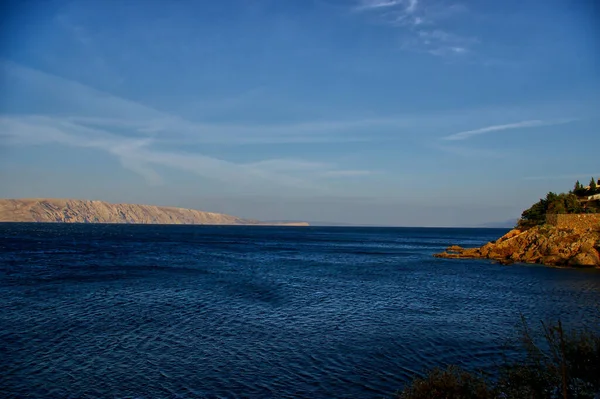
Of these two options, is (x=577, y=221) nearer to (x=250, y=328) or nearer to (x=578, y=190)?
(x=578, y=190)

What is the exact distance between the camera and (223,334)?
25.1 m

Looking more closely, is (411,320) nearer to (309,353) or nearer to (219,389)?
(309,353)

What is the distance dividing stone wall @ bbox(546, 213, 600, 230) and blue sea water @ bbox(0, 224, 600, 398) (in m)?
16.2

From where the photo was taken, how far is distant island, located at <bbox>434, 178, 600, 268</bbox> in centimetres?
6078

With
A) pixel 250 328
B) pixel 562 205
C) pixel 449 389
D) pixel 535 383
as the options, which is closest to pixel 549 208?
pixel 562 205

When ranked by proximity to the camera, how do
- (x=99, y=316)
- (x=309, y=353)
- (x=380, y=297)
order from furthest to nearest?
(x=380, y=297), (x=99, y=316), (x=309, y=353)

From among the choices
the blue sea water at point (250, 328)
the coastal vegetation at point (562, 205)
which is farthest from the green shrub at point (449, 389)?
the coastal vegetation at point (562, 205)

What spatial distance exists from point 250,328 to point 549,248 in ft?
190

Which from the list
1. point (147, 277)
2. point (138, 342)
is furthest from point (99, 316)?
point (147, 277)

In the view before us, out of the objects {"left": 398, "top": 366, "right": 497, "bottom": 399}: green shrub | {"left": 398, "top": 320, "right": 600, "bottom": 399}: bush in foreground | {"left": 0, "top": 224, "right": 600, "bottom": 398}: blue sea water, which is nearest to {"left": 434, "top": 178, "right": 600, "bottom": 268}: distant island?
{"left": 0, "top": 224, "right": 600, "bottom": 398}: blue sea water

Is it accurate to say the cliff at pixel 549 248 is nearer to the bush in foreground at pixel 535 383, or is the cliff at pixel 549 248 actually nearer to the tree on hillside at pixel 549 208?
the tree on hillside at pixel 549 208

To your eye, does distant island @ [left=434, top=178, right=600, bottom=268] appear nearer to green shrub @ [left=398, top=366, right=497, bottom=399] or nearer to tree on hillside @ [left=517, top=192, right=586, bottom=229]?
tree on hillside @ [left=517, top=192, right=586, bottom=229]

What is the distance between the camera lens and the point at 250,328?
26.5 meters

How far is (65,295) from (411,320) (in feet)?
93.6
